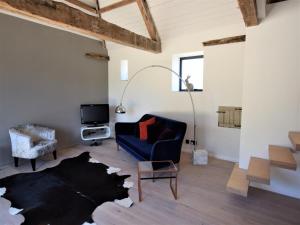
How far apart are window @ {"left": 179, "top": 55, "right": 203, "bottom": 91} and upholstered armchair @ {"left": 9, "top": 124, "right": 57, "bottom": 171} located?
3.01m

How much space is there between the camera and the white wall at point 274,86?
242cm

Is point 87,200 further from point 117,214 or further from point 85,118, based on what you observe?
point 85,118

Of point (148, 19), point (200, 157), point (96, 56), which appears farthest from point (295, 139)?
point (96, 56)

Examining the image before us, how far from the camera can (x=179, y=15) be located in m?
3.77

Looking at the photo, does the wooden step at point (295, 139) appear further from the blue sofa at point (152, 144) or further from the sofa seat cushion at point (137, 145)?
the sofa seat cushion at point (137, 145)

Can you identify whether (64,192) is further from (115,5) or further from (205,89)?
(115,5)

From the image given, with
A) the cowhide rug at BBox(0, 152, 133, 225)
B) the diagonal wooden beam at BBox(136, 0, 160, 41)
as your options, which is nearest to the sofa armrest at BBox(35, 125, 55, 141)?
the cowhide rug at BBox(0, 152, 133, 225)

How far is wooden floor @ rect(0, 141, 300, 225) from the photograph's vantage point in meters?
2.11

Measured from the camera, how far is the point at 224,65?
12.2 feet

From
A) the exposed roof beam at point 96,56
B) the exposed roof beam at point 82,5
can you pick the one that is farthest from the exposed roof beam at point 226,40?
the exposed roof beam at point 96,56

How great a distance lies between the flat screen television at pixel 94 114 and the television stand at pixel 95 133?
14 centimetres

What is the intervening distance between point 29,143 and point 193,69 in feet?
11.7

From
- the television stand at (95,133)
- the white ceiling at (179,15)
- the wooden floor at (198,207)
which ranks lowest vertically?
the wooden floor at (198,207)

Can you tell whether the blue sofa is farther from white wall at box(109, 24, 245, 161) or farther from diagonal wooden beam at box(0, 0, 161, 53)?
diagonal wooden beam at box(0, 0, 161, 53)
